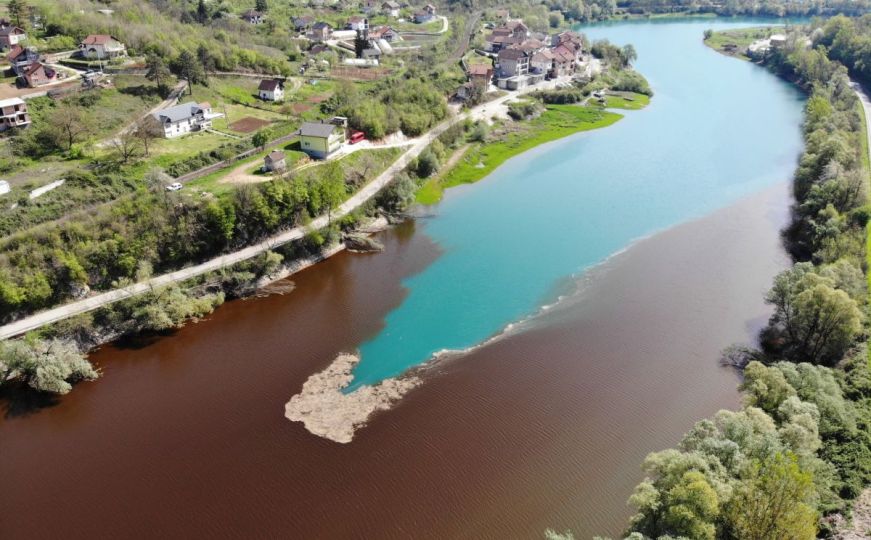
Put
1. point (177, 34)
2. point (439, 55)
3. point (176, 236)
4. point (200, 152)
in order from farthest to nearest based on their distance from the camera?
point (439, 55)
point (177, 34)
point (200, 152)
point (176, 236)

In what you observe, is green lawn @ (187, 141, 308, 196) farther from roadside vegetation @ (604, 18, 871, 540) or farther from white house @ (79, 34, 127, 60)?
roadside vegetation @ (604, 18, 871, 540)

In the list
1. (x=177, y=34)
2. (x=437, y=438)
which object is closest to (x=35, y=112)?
(x=177, y=34)

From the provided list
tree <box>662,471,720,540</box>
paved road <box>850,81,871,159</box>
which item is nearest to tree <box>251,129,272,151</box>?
tree <box>662,471,720,540</box>

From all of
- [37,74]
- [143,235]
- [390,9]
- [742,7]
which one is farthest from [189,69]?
[742,7]

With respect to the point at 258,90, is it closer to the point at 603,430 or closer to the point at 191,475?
the point at 191,475

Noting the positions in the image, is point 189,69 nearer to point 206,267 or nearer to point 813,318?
point 206,267

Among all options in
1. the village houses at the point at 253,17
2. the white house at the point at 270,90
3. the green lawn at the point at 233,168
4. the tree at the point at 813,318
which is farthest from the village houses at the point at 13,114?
the tree at the point at 813,318
